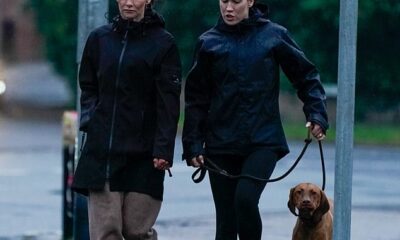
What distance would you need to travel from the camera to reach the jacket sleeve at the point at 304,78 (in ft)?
24.7

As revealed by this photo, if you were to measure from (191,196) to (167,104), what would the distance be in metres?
10.3

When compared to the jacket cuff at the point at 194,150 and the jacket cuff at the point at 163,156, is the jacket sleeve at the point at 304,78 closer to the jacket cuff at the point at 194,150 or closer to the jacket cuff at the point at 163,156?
the jacket cuff at the point at 194,150

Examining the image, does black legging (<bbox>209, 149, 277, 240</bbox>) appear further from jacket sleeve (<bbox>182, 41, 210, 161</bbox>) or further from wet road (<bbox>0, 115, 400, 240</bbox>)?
wet road (<bbox>0, 115, 400, 240</bbox>)

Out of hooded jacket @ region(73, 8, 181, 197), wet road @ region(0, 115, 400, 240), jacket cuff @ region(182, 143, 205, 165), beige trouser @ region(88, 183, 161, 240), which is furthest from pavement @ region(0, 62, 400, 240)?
hooded jacket @ region(73, 8, 181, 197)

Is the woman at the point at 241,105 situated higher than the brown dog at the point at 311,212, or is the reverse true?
the woman at the point at 241,105

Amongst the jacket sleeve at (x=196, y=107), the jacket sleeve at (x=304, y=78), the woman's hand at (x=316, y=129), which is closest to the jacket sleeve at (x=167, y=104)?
the jacket sleeve at (x=196, y=107)

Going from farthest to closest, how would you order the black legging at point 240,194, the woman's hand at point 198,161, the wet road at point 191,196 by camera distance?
1. the wet road at point 191,196
2. the woman's hand at point 198,161
3. the black legging at point 240,194

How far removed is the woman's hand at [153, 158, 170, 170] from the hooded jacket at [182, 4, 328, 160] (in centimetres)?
31

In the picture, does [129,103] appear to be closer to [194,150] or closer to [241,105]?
[194,150]

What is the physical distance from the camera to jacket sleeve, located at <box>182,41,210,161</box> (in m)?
7.52

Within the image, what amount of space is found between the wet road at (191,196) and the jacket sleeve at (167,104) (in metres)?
4.81

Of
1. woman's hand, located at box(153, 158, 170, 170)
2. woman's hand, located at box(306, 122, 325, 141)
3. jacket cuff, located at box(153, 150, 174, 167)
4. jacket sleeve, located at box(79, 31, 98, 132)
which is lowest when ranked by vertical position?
woman's hand, located at box(153, 158, 170, 170)

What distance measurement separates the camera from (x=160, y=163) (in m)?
7.21

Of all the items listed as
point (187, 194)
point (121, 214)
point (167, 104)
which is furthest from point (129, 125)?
point (187, 194)
